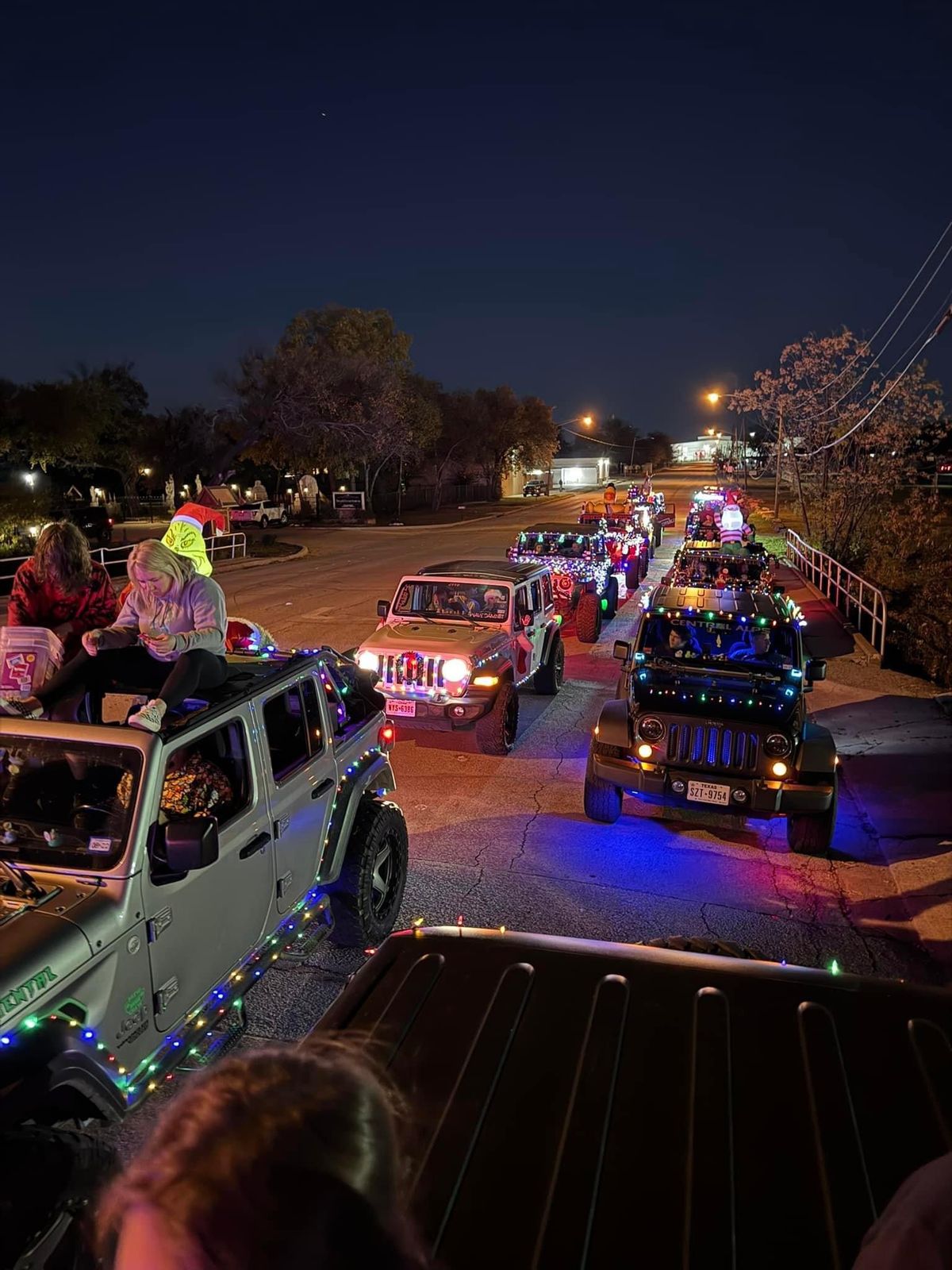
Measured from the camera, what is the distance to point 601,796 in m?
7.03

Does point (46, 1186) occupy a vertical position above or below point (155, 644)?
below

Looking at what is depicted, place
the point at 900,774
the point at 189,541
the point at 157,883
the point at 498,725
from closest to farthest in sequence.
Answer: the point at 157,883 < the point at 189,541 < the point at 900,774 < the point at 498,725

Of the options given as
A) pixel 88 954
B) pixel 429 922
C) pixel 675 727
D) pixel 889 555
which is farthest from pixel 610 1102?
pixel 889 555

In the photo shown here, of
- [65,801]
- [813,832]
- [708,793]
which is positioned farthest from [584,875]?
[65,801]

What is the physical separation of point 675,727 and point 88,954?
4716 mm

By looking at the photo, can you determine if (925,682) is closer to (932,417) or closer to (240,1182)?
(240,1182)

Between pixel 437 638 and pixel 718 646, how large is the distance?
116 inches

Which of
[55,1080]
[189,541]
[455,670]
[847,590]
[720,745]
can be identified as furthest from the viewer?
[847,590]

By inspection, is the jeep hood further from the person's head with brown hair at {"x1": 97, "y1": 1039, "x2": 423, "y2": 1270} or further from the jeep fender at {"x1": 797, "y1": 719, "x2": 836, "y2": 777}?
the person's head with brown hair at {"x1": 97, "y1": 1039, "x2": 423, "y2": 1270}

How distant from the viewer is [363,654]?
A: 8.86 metres

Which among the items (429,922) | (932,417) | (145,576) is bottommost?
(429,922)

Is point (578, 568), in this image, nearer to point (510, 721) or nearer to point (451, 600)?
point (451, 600)

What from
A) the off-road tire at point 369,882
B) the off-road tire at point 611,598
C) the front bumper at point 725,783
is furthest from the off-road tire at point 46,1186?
the off-road tire at point 611,598

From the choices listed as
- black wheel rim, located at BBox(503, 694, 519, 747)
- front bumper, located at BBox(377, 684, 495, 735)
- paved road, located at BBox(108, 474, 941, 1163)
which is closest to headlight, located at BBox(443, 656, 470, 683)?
front bumper, located at BBox(377, 684, 495, 735)
